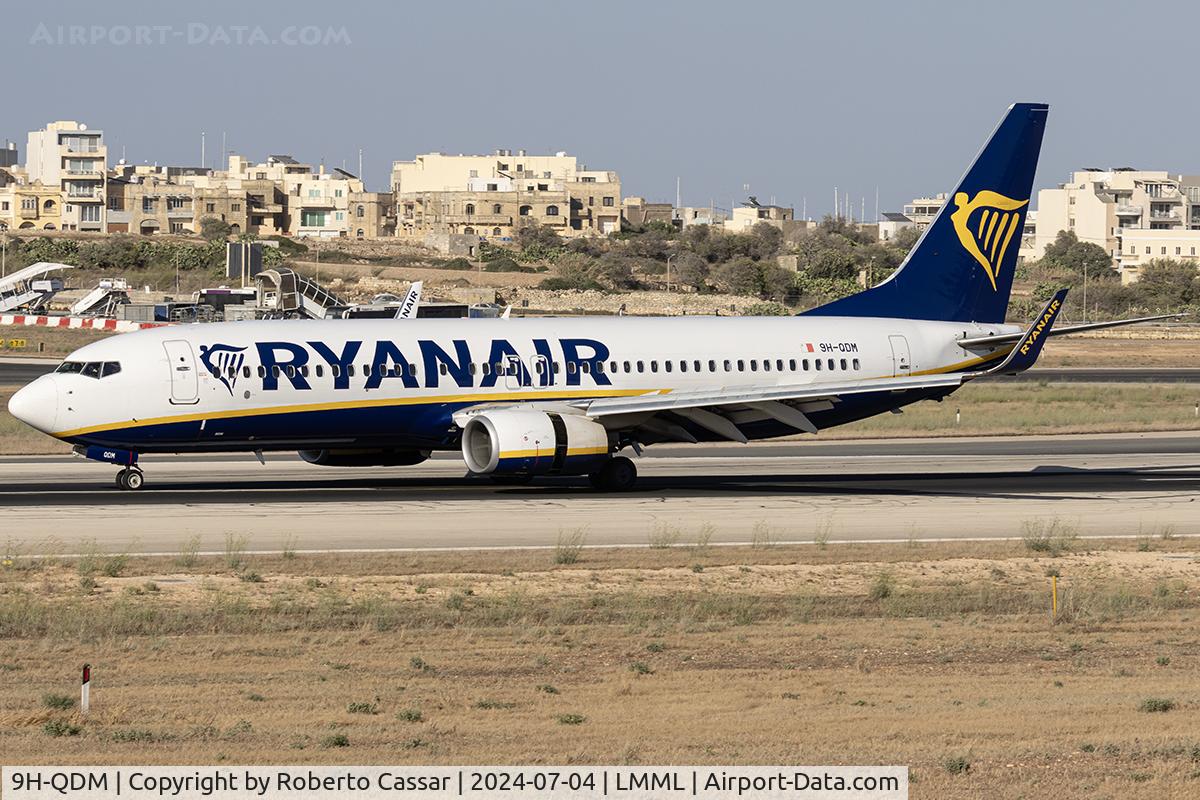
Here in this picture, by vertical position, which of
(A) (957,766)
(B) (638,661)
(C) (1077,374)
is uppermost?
(C) (1077,374)

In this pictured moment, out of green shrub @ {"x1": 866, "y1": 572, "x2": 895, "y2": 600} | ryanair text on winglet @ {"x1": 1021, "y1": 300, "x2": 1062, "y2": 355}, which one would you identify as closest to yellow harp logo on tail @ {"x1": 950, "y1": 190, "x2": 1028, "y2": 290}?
ryanair text on winglet @ {"x1": 1021, "y1": 300, "x2": 1062, "y2": 355}

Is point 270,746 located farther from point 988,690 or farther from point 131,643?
point 988,690

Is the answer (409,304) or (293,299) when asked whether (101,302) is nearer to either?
(293,299)

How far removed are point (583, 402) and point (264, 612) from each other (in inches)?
671

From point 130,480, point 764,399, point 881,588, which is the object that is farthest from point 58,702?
point 764,399

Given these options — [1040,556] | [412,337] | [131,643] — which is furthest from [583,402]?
[131,643]

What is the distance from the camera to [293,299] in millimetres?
101188

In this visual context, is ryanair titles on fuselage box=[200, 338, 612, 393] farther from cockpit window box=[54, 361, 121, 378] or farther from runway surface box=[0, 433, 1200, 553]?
runway surface box=[0, 433, 1200, 553]

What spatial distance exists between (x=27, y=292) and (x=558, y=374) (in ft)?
333

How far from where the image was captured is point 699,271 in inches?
6747

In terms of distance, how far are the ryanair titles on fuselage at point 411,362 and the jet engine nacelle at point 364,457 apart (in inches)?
92.5

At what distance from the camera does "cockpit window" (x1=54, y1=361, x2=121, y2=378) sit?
3731 centimetres

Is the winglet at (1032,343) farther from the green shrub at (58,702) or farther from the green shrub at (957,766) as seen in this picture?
the green shrub at (58,702)

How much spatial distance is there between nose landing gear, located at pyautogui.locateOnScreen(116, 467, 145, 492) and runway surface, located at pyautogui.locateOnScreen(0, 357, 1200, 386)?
3763cm
